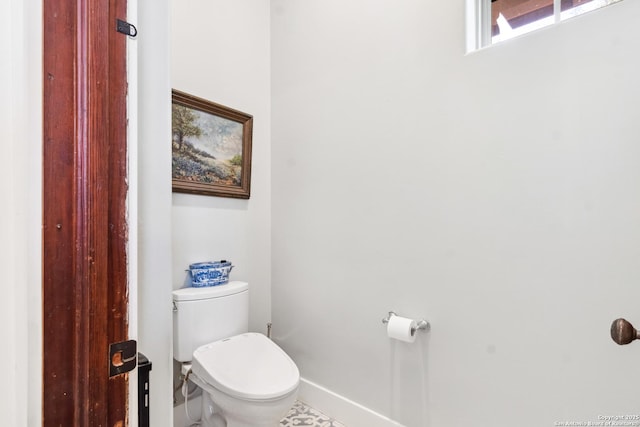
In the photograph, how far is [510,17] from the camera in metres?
1.38

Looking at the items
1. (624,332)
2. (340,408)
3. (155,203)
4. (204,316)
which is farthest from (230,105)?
(624,332)

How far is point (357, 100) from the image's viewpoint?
5.72 ft

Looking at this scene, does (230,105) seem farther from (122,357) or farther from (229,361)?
(122,357)

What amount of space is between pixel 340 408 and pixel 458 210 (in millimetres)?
1224

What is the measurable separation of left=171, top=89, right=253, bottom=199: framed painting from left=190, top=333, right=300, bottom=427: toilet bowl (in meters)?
0.82

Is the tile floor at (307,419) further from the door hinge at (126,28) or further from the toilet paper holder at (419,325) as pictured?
the door hinge at (126,28)

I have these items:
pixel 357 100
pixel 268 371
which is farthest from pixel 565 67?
pixel 268 371

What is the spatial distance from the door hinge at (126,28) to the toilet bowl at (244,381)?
1247 mm

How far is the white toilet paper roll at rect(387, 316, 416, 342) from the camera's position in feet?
4.73

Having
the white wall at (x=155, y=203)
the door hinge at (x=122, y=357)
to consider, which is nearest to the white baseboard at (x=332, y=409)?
the white wall at (x=155, y=203)

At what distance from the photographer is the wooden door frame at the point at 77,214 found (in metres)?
0.49
